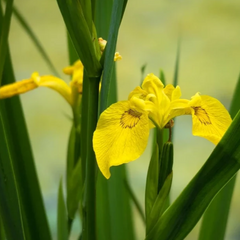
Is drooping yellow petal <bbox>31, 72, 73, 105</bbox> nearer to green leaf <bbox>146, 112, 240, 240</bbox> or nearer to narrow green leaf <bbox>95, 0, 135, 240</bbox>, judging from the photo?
narrow green leaf <bbox>95, 0, 135, 240</bbox>

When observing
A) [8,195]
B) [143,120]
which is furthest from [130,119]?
[8,195]

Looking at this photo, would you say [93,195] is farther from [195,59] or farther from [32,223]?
[195,59]

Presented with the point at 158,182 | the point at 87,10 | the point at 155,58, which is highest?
the point at 87,10

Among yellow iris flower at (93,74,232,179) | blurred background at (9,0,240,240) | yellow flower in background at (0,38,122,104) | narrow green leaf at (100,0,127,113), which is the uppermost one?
narrow green leaf at (100,0,127,113)

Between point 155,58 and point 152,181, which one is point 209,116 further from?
point 155,58

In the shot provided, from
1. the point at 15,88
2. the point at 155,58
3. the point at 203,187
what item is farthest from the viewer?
the point at 155,58

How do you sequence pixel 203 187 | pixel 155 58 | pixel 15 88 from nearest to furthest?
pixel 203 187, pixel 15 88, pixel 155 58

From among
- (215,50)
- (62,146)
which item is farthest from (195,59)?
(62,146)

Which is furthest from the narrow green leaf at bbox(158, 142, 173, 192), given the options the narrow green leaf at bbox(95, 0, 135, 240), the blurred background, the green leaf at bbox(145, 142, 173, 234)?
the blurred background
